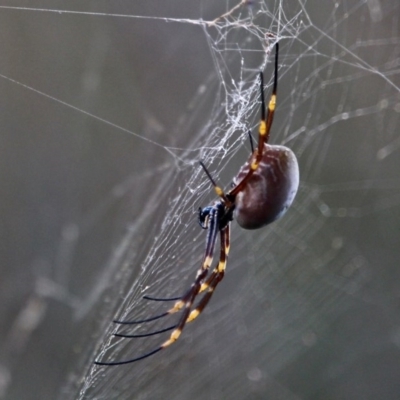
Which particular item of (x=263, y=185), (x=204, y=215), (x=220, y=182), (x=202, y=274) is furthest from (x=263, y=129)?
(x=220, y=182)

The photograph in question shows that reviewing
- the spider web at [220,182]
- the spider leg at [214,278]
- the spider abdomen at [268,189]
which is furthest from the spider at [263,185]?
the spider web at [220,182]

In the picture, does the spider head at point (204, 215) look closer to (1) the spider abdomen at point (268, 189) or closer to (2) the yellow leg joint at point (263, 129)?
(1) the spider abdomen at point (268, 189)

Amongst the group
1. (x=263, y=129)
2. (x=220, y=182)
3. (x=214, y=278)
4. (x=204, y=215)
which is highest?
(x=263, y=129)

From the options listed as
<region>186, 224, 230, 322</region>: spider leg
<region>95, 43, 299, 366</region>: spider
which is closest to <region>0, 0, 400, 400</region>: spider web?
<region>186, 224, 230, 322</region>: spider leg

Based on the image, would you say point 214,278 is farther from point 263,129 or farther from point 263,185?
point 263,129

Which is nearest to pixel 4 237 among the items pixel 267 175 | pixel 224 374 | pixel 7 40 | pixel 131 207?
pixel 131 207

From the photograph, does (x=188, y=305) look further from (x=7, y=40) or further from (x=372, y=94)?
(x=372, y=94)
